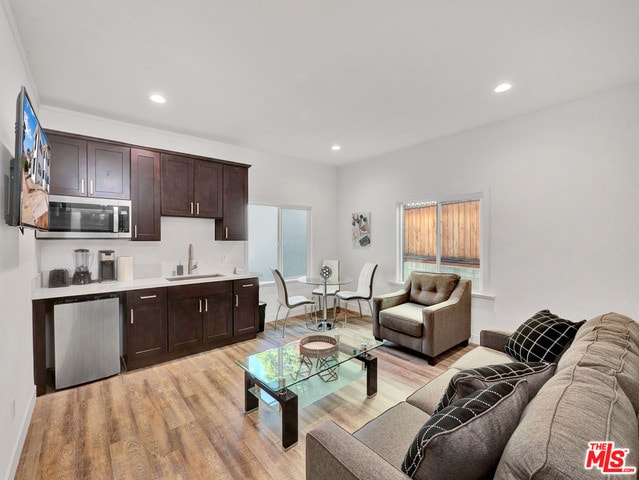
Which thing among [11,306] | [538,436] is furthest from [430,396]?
[11,306]

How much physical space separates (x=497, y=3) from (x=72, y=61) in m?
3.17

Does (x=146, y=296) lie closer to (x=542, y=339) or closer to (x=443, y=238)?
(x=542, y=339)

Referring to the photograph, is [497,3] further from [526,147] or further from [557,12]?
[526,147]

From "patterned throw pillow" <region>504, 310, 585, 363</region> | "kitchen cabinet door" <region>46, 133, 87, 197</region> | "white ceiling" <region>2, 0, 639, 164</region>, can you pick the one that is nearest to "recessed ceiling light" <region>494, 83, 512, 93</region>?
"white ceiling" <region>2, 0, 639, 164</region>

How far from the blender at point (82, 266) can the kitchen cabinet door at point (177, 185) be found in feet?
3.07

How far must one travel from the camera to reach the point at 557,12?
73.8 inches

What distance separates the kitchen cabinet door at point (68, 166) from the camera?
9.80 ft

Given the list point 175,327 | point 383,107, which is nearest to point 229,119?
point 383,107

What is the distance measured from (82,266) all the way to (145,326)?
995 millimetres

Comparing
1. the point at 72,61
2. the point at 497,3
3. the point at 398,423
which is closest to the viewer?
the point at 398,423

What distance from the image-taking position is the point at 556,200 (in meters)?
3.27

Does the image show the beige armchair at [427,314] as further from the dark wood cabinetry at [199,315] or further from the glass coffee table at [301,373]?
the dark wood cabinetry at [199,315]

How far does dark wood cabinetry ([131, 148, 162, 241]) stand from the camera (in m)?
3.48

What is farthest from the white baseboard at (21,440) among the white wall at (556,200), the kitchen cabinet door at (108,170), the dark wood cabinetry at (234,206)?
the white wall at (556,200)
